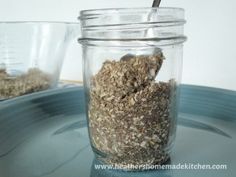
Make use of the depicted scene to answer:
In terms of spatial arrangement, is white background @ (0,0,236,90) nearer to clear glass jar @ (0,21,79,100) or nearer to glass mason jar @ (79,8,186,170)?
clear glass jar @ (0,21,79,100)

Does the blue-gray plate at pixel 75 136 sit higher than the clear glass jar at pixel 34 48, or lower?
lower

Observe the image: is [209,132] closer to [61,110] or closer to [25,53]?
[61,110]

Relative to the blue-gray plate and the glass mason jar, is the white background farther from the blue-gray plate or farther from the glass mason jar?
the glass mason jar

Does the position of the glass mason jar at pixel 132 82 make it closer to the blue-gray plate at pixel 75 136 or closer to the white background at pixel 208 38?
the blue-gray plate at pixel 75 136

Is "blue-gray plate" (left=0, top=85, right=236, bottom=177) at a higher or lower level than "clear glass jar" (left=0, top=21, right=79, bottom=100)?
lower

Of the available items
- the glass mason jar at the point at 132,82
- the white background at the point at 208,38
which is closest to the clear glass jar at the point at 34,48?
the white background at the point at 208,38

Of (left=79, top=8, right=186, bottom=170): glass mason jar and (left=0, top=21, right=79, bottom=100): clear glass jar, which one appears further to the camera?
(left=0, top=21, right=79, bottom=100): clear glass jar

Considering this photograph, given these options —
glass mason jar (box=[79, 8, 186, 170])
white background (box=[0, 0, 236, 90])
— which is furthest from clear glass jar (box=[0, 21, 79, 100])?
glass mason jar (box=[79, 8, 186, 170])
